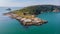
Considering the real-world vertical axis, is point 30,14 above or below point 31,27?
above

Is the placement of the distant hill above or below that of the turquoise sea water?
above

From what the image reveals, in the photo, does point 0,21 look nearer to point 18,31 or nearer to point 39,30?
point 18,31

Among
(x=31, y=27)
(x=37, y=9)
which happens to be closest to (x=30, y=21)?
(x=31, y=27)

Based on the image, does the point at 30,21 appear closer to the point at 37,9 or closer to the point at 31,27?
the point at 31,27

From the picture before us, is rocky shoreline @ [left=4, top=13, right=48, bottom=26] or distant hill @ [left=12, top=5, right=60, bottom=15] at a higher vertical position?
distant hill @ [left=12, top=5, right=60, bottom=15]

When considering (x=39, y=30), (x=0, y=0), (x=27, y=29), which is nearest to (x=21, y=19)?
(x=27, y=29)
